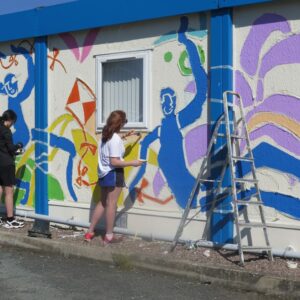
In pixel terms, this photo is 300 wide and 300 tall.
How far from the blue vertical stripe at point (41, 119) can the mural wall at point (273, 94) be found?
137 inches

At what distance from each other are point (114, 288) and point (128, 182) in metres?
2.49

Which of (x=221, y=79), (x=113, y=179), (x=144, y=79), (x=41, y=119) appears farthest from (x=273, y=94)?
(x=41, y=119)

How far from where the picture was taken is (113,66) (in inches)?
349

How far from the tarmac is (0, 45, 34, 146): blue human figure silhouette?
1876 mm

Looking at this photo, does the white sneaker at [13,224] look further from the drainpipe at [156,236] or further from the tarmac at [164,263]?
the tarmac at [164,263]

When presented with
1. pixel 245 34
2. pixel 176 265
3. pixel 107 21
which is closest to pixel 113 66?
pixel 107 21

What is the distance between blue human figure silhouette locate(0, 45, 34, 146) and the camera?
983cm

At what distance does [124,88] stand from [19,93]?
2.24 metres

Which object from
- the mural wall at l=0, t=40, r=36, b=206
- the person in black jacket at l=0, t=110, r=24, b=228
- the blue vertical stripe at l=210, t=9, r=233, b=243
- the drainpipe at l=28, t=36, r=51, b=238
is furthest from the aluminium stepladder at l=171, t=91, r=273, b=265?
the mural wall at l=0, t=40, r=36, b=206

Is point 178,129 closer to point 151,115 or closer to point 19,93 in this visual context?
point 151,115

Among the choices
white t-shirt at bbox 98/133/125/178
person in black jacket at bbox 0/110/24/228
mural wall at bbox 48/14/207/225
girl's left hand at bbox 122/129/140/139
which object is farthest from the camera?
person in black jacket at bbox 0/110/24/228

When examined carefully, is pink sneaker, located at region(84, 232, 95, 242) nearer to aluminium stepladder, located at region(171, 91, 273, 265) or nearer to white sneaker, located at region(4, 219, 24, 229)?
aluminium stepladder, located at region(171, 91, 273, 265)

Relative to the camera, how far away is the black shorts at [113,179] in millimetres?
7816

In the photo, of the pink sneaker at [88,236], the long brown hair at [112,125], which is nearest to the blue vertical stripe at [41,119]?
the pink sneaker at [88,236]
